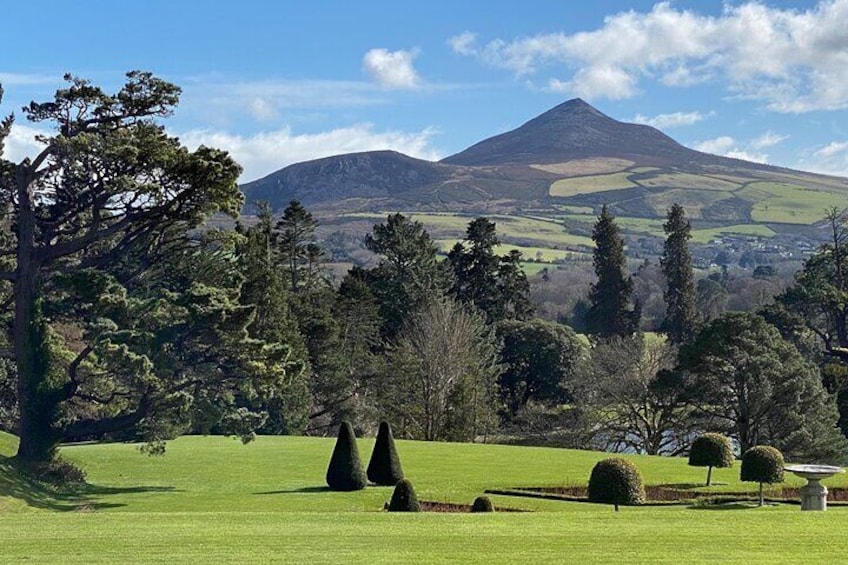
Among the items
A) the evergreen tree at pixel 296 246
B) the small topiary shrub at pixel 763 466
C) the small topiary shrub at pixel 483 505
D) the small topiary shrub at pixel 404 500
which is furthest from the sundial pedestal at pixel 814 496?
the evergreen tree at pixel 296 246

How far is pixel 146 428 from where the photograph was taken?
3391 cm

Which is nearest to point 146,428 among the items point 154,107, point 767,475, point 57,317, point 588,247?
point 57,317

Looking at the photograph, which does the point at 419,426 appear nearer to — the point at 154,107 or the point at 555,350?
the point at 555,350

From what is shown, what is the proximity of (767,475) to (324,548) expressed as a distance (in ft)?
54.0

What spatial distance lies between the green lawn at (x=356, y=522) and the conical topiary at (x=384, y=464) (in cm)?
114

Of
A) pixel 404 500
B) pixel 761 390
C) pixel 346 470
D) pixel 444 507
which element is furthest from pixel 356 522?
pixel 761 390

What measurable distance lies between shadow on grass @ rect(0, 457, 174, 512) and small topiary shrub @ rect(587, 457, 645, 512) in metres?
16.0

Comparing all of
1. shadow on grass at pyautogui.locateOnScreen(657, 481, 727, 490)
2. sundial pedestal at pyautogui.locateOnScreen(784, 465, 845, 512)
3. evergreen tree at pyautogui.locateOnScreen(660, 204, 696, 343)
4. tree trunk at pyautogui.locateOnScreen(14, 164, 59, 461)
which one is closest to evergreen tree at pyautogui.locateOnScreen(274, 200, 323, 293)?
evergreen tree at pyautogui.locateOnScreen(660, 204, 696, 343)

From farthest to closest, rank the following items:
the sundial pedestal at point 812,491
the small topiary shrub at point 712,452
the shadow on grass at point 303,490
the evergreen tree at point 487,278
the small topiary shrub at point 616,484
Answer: the evergreen tree at point 487,278 → the shadow on grass at point 303,490 → the small topiary shrub at point 712,452 → the small topiary shrub at point 616,484 → the sundial pedestal at point 812,491

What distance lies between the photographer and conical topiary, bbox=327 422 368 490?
112 ft

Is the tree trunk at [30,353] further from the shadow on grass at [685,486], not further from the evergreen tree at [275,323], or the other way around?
the shadow on grass at [685,486]

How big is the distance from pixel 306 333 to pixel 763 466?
42188 mm

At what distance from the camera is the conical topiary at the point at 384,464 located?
3553cm

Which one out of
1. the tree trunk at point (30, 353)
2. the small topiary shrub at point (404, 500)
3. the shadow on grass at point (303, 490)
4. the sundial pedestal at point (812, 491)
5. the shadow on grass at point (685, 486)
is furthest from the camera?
the tree trunk at point (30, 353)
